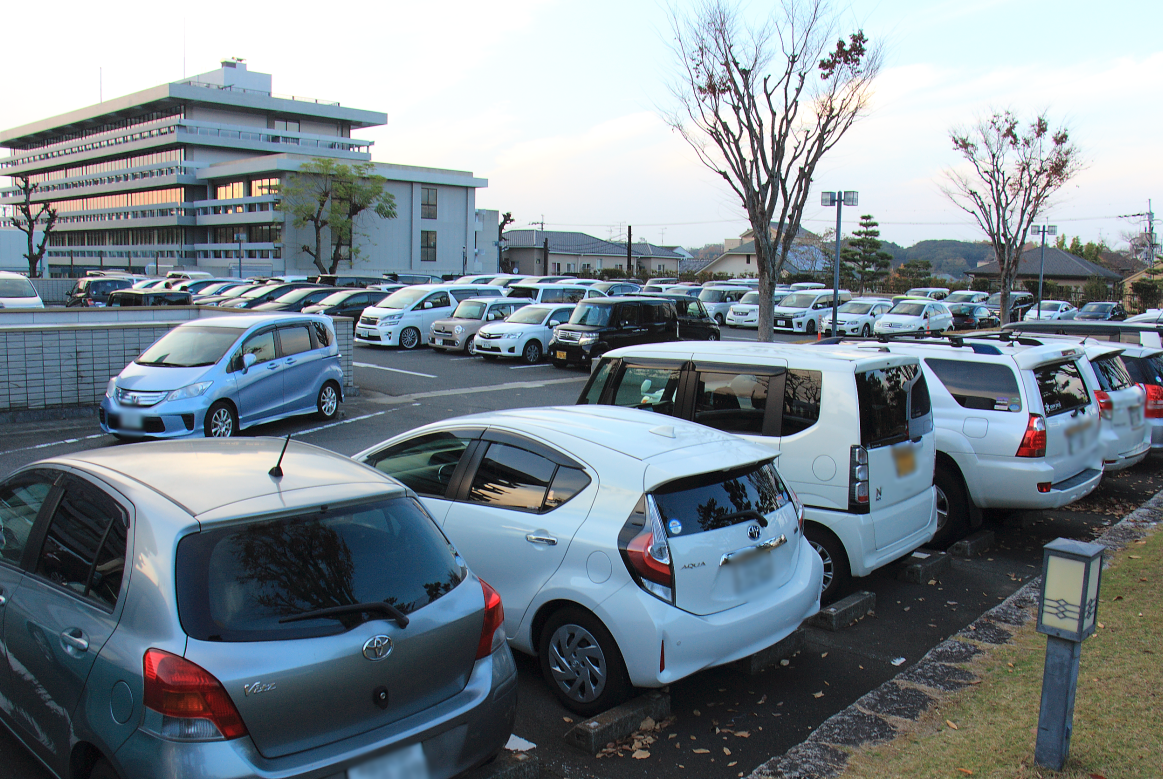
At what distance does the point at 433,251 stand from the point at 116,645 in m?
66.7

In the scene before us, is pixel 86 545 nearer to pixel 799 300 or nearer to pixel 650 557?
pixel 650 557

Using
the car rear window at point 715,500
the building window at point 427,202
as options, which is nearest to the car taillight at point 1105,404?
the car rear window at point 715,500

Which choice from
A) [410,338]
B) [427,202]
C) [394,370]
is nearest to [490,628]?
[394,370]

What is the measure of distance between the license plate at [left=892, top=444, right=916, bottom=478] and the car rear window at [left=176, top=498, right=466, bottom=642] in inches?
150

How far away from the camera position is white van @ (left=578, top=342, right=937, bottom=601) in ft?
19.1

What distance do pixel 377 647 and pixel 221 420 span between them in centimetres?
944

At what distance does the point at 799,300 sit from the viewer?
34.3 m

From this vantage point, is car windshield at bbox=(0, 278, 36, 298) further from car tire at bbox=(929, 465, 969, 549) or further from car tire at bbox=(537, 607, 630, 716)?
car tire at bbox=(929, 465, 969, 549)

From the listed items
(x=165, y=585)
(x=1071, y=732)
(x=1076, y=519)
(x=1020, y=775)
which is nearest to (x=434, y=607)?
(x=165, y=585)

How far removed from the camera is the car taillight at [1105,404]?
28.9 ft

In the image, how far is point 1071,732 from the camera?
3818 mm

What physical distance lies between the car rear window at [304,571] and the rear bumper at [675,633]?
1005 mm

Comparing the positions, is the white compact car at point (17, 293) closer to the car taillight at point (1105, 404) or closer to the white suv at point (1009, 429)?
the white suv at point (1009, 429)

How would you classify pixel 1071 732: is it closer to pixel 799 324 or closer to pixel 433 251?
pixel 799 324
